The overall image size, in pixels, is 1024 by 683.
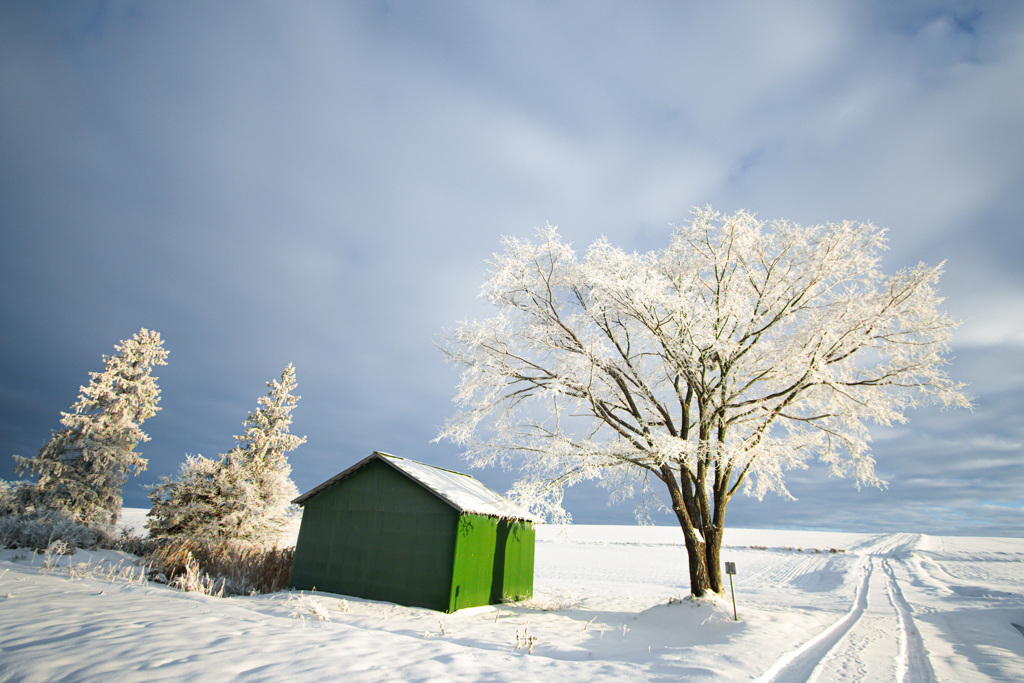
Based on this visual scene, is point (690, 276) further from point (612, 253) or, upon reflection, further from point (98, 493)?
point (98, 493)

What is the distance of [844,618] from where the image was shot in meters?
14.9

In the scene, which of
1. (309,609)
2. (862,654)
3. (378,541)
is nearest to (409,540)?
(378,541)

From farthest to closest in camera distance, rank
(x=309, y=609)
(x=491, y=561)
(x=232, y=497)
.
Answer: (x=232, y=497) < (x=491, y=561) < (x=309, y=609)

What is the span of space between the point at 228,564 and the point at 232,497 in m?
4.82

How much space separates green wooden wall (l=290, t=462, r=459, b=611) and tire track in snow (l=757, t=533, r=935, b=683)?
9.57 meters

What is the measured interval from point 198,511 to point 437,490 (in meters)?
12.2

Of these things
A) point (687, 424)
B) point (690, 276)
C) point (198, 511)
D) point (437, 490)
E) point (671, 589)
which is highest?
point (690, 276)

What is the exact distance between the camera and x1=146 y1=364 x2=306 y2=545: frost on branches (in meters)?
19.3

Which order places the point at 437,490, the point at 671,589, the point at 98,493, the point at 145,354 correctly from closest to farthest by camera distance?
the point at 437,490 → the point at 98,493 → the point at 145,354 → the point at 671,589

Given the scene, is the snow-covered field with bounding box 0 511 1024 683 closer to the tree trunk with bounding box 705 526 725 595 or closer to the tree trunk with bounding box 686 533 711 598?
the tree trunk with bounding box 686 533 711 598

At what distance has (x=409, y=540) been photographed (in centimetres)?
1516

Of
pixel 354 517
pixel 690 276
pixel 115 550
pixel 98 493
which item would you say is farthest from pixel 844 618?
pixel 98 493

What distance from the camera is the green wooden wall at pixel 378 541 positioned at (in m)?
14.5

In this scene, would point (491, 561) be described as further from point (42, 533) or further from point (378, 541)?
point (42, 533)
